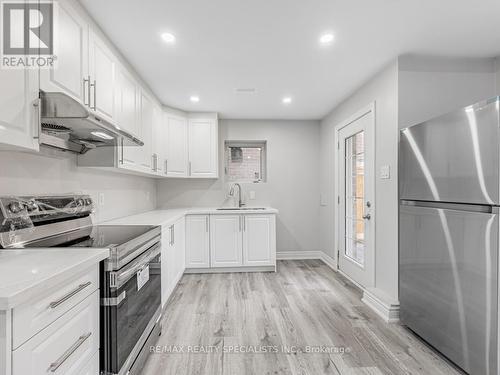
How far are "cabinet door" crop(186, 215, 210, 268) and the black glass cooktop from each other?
1.58 meters

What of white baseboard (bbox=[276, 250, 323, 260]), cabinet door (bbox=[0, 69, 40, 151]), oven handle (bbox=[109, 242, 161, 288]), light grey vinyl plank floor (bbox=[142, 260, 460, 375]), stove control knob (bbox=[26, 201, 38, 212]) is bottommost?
light grey vinyl plank floor (bbox=[142, 260, 460, 375])

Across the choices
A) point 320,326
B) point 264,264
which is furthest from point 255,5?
point 264,264

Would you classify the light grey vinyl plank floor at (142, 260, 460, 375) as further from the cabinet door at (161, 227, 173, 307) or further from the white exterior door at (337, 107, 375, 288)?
the white exterior door at (337, 107, 375, 288)

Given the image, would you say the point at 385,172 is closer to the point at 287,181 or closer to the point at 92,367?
the point at 287,181

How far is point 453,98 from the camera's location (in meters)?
2.34

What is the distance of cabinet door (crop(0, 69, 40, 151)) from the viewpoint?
3.40ft

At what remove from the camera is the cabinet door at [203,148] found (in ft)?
12.8

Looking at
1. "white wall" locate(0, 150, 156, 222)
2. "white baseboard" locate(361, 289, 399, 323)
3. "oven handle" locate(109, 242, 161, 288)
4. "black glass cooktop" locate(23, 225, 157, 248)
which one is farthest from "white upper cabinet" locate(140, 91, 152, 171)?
"white baseboard" locate(361, 289, 399, 323)

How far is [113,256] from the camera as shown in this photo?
4.22 ft

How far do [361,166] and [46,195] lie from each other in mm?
3044

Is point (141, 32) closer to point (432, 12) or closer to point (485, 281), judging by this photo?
point (432, 12)

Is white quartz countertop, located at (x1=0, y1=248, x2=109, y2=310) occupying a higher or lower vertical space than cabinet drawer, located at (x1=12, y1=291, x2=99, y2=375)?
higher

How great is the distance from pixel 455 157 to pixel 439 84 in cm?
107

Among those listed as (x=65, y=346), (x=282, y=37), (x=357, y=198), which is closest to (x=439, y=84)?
(x=357, y=198)
